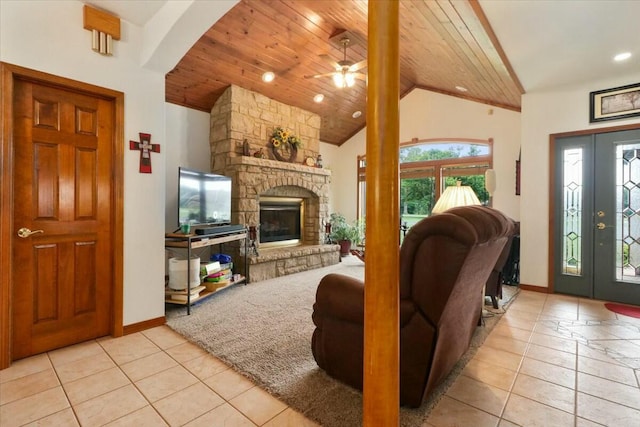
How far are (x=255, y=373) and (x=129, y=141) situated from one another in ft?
7.14

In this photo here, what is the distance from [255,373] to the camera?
1.96m

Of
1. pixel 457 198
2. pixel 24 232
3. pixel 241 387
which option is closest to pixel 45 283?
pixel 24 232

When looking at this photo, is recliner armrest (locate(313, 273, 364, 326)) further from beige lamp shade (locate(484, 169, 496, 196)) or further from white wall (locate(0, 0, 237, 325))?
beige lamp shade (locate(484, 169, 496, 196))

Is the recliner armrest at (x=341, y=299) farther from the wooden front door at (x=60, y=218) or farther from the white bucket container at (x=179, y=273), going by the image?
the wooden front door at (x=60, y=218)

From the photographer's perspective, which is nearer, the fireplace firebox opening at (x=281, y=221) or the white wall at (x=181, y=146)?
the white wall at (x=181, y=146)

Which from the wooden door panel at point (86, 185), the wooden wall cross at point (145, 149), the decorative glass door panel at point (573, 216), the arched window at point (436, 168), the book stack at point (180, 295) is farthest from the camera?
the arched window at point (436, 168)

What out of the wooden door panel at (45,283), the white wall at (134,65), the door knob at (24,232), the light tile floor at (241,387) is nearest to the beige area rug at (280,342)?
the light tile floor at (241,387)

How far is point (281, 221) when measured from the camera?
17.8ft

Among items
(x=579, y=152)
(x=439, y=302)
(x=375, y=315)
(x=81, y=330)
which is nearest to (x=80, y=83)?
(x=81, y=330)

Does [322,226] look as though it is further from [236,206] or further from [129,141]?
[129,141]

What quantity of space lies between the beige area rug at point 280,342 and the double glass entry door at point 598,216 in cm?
82

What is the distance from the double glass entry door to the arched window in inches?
58.1

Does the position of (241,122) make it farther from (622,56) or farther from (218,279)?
(622,56)

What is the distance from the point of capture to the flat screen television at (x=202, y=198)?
3.33 metres
